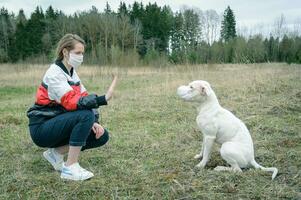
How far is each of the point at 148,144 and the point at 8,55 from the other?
152 ft

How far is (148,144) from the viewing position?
6305mm

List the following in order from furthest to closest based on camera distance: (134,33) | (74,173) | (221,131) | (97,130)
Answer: (134,33) < (221,131) < (97,130) < (74,173)

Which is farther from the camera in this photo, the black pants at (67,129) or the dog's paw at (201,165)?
the dog's paw at (201,165)

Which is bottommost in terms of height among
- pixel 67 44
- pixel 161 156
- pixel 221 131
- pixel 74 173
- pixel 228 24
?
pixel 161 156

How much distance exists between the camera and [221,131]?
4.98 metres

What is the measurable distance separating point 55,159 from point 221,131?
2.17 metres

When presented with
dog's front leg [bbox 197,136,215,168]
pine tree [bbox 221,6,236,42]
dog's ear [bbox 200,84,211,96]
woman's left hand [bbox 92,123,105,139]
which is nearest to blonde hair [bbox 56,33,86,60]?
woman's left hand [bbox 92,123,105,139]

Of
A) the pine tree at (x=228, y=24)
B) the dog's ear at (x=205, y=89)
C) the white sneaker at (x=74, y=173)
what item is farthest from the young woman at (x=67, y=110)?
the pine tree at (x=228, y=24)

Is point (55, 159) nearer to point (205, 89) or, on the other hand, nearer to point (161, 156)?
point (161, 156)

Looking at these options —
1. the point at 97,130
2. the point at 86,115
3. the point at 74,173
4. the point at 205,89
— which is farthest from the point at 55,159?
the point at 205,89

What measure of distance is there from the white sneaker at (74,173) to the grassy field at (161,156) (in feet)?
0.36

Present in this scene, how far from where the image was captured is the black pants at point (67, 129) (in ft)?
14.7

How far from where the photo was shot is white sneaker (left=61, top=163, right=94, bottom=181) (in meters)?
4.51

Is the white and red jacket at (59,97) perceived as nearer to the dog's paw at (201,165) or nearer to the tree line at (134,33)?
the dog's paw at (201,165)
